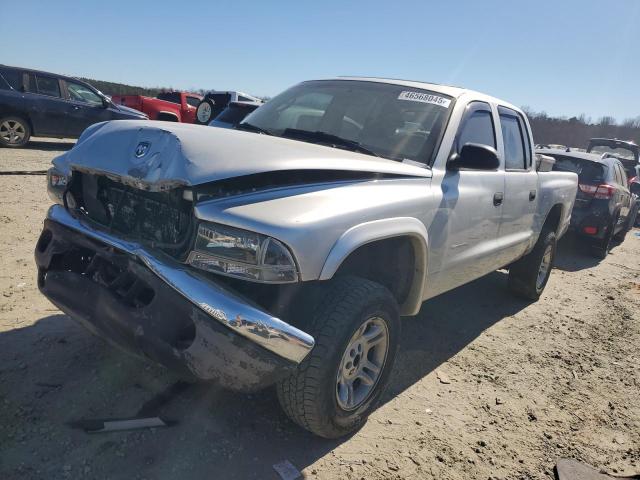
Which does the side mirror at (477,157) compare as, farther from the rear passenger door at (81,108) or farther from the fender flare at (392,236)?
the rear passenger door at (81,108)

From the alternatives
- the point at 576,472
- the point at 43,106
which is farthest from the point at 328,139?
the point at 43,106

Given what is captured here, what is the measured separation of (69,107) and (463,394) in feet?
36.6

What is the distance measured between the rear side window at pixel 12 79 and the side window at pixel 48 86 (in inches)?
14.5

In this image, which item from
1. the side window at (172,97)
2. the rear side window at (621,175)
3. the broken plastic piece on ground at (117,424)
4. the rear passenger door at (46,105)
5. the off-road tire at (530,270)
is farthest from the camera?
the side window at (172,97)

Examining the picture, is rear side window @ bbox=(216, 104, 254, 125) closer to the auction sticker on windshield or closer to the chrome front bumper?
the auction sticker on windshield

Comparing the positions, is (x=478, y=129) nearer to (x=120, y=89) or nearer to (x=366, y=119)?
(x=366, y=119)

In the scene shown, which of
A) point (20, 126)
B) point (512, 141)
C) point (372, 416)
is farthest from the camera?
point (20, 126)

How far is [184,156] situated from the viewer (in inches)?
83.0

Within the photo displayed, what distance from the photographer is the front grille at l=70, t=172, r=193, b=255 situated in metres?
2.22

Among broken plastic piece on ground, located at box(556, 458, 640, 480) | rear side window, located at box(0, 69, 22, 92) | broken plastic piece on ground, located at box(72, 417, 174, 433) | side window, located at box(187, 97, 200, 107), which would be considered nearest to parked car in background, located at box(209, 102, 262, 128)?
broken plastic piece on ground, located at box(72, 417, 174, 433)

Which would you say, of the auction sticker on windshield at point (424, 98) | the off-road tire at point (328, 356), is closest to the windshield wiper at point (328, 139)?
the auction sticker on windshield at point (424, 98)

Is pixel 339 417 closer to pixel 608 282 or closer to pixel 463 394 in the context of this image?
pixel 463 394

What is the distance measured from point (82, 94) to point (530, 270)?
10.8 meters

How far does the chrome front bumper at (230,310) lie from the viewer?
194 cm
